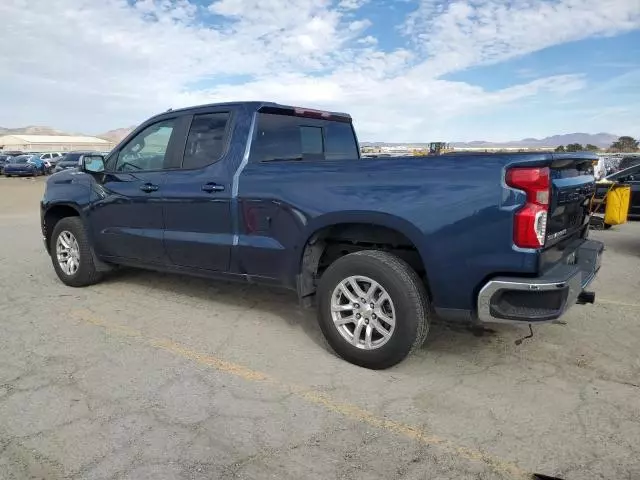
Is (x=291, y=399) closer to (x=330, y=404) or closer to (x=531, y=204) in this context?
(x=330, y=404)

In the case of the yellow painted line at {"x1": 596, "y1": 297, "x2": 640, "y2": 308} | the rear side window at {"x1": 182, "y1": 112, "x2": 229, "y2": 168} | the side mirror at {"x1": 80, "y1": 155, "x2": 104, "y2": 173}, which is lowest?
the yellow painted line at {"x1": 596, "y1": 297, "x2": 640, "y2": 308}

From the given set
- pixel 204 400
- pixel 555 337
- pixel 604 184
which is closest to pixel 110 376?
pixel 204 400

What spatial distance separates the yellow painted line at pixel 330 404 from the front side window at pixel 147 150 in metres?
1.55

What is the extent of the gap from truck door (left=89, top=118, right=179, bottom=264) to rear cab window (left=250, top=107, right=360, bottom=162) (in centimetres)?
94

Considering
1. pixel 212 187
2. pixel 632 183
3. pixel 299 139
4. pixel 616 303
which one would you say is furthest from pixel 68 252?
pixel 632 183

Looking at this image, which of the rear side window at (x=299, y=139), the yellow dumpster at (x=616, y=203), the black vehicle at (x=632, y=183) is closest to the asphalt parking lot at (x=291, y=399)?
the rear side window at (x=299, y=139)

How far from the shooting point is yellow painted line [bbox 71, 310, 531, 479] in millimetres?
2652

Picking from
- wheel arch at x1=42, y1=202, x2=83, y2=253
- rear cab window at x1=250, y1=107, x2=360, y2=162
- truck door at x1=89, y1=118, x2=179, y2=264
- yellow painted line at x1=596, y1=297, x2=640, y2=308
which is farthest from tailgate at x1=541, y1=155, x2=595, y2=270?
wheel arch at x1=42, y1=202, x2=83, y2=253

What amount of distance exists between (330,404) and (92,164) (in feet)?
12.1

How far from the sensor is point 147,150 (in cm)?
517

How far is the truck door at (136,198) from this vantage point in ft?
16.2

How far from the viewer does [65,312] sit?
507 centimetres

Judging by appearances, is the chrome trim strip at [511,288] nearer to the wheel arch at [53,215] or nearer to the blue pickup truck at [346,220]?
the blue pickup truck at [346,220]

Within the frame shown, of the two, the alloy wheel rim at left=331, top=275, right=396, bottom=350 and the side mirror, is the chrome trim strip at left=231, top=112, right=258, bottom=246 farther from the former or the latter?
the side mirror
